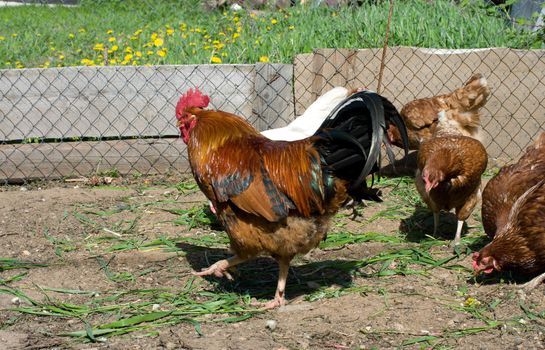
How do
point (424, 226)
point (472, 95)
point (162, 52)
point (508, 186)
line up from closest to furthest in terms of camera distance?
point (508, 186) < point (424, 226) < point (472, 95) < point (162, 52)

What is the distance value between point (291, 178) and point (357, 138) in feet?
1.49

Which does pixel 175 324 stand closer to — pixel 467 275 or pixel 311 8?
pixel 467 275

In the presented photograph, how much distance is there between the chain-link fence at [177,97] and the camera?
697 centimetres

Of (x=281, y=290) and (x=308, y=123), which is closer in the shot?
(x=281, y=290)

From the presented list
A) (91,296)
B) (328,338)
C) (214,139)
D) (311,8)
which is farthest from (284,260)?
(311,8)

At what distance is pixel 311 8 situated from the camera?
912 cm

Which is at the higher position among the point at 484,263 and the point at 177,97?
the point at 177,97

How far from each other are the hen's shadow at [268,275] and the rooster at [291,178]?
39cm

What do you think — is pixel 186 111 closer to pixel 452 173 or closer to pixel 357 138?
pixel 357 138

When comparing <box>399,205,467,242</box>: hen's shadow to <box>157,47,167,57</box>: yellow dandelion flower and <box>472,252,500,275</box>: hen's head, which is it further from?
<box>157,47,167,57</box>: yellow dandelion flower

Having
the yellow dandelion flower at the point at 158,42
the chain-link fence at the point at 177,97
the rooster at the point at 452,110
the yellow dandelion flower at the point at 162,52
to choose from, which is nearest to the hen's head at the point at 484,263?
the rooster at the point at 452,110

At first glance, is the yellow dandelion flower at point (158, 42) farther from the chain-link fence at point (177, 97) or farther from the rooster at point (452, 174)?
the rooster at point (452, 174)

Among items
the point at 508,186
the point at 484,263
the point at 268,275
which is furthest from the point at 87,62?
the point at 484,263

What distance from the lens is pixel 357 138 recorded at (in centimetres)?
391
